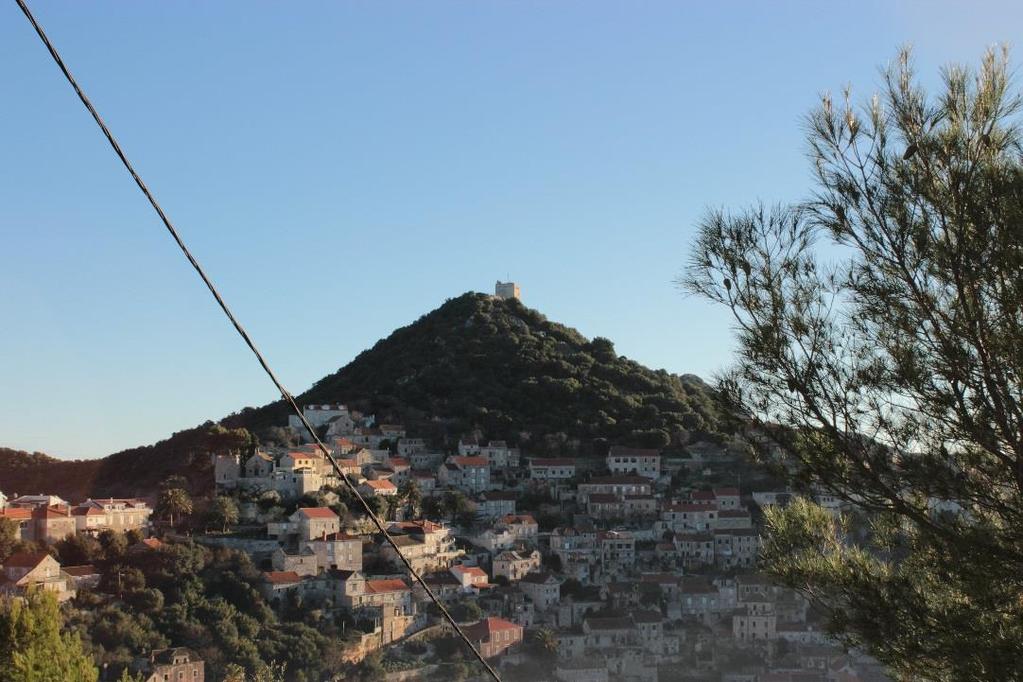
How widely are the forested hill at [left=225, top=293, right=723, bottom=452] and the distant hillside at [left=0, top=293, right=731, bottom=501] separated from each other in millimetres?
72

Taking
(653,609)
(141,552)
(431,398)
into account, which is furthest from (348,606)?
(431,398)

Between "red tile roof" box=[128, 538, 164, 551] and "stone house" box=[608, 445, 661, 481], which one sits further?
"stone house" box=[608, 445, 661, 481]

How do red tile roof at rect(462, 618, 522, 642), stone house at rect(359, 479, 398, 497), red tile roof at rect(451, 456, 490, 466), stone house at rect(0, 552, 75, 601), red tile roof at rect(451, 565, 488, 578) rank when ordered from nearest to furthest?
stone house at rect(0, 552, 75, 601)
red tile roof at rect(462, 618, 522, 642)
red tile roof at rect(451, 565, 488, 578)
stone house at rect(359, 479, 398, 497)
red tile roof at rect(451, 456, 490, 466)

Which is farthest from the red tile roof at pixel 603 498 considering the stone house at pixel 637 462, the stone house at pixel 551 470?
the stone house at pixel 637 462

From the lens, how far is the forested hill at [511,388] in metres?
51.7

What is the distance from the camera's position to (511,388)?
5672 centimetres

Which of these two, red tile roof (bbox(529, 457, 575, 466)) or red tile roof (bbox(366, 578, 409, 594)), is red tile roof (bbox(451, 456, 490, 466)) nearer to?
red tile roof (bbox(529, 457, 575, 466))

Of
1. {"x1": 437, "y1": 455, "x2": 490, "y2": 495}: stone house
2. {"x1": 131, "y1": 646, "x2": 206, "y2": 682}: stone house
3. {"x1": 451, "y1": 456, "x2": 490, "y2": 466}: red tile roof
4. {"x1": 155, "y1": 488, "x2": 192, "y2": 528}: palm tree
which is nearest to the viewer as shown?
{"x1": 131, "y1": 646, "x2": 206, "y2": 682}: stone house

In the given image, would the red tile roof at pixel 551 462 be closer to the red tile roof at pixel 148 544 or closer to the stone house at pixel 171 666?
the red tile roof at pixel 148 544

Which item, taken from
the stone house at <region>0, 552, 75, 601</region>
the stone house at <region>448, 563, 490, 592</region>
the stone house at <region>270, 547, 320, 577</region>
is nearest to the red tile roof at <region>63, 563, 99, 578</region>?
the stone house at <region>0, 552, 75, 601</region>

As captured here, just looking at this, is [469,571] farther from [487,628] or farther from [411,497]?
[411,497]

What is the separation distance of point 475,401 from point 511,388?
2.54m

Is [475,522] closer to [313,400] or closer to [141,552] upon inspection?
[141,552]

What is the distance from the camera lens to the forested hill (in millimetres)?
51719
